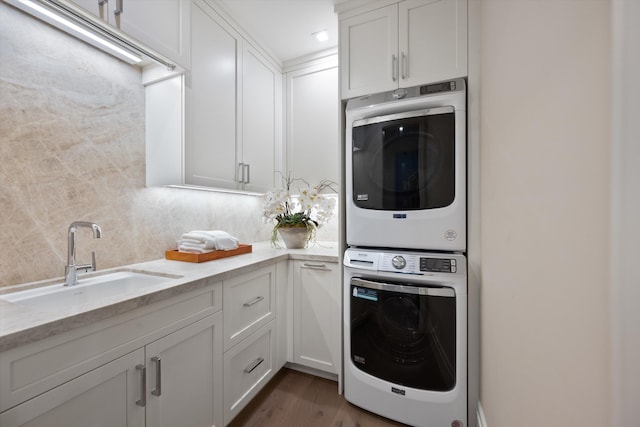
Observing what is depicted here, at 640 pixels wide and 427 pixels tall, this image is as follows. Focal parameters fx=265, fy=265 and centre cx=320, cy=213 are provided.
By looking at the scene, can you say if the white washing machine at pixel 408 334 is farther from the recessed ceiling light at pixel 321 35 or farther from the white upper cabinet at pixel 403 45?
the recessed ceiling light at pixel 321 35

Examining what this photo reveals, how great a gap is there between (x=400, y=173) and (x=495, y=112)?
0.52 m

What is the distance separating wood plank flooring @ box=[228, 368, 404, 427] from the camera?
1.50 meters

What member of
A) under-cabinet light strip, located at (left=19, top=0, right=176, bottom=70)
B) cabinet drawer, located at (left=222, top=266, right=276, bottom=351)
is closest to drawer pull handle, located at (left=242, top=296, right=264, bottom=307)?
cabinet drawer, located at (left=222, top=266, right=276, bottom=351)

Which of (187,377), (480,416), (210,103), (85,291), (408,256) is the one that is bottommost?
(480,416)

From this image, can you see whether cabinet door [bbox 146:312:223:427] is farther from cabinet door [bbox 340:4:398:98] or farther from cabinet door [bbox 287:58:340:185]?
cabinet door [bbox 340:4:398:98]

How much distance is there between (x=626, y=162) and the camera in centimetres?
40

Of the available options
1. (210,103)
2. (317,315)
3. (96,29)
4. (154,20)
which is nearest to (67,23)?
(96,29)

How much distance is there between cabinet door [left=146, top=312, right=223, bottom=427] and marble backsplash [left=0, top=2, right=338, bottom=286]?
0.64 metres

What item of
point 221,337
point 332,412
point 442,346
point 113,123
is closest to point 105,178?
point 113,123

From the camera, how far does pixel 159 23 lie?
1.29m

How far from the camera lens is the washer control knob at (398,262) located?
1.41m

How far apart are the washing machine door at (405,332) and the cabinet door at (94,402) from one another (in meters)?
1.07

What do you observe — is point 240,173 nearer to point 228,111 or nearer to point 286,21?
point 228,111

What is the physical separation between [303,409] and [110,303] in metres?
1.29
